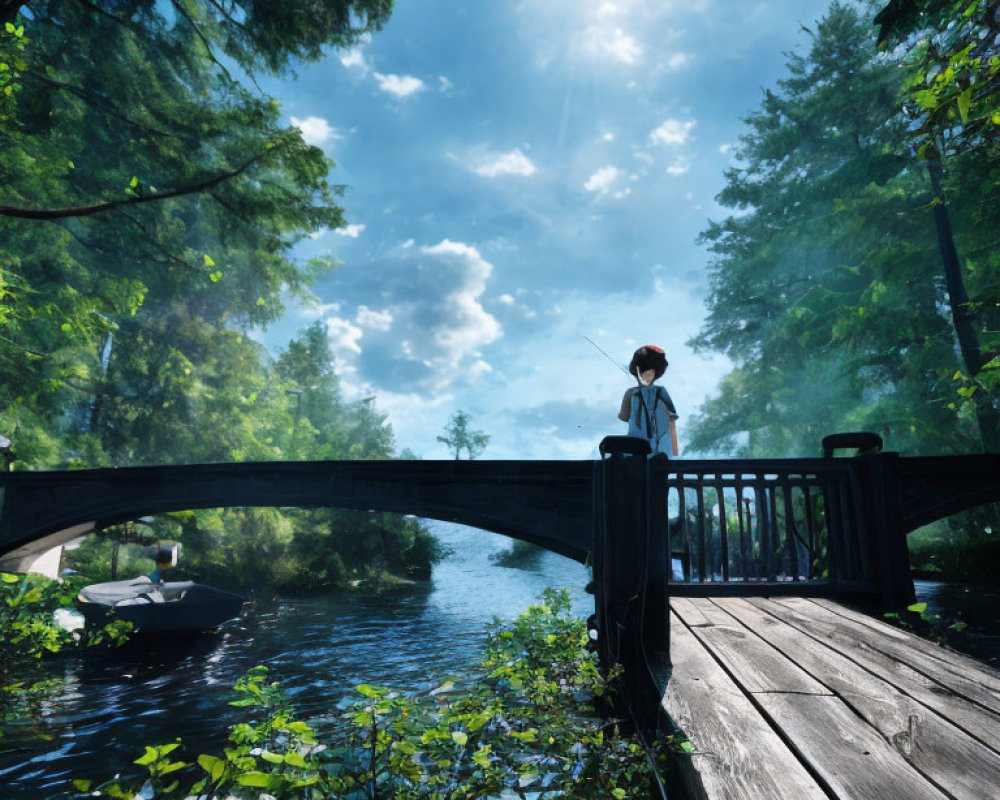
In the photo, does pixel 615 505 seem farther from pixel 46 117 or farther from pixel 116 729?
pixel 46 117

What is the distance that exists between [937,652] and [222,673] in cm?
1313

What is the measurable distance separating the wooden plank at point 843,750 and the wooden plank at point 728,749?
0.23ft

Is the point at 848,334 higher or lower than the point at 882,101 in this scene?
lower

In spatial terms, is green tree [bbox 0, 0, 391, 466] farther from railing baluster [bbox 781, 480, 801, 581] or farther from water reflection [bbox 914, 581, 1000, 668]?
water reflection [bbox 914, 581, 1000, 668]

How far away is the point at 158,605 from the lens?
1308cm

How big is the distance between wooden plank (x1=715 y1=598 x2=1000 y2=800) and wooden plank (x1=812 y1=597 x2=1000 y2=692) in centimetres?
49

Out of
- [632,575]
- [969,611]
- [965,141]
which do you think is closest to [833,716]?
[632,575]

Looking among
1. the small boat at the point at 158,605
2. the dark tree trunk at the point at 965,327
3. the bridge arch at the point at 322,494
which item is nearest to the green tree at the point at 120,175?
the bridge arch at the point at 322,494

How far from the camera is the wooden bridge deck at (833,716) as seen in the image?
1.72m

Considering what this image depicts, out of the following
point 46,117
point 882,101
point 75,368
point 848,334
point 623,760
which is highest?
point 882,101

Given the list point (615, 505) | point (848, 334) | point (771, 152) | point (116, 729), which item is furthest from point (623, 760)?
point (771, 152)

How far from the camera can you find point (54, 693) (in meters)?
10.1

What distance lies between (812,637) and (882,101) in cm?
2512

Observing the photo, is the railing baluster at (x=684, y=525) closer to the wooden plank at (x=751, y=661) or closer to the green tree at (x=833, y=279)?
the wooden plank at (x=751, y=661)
